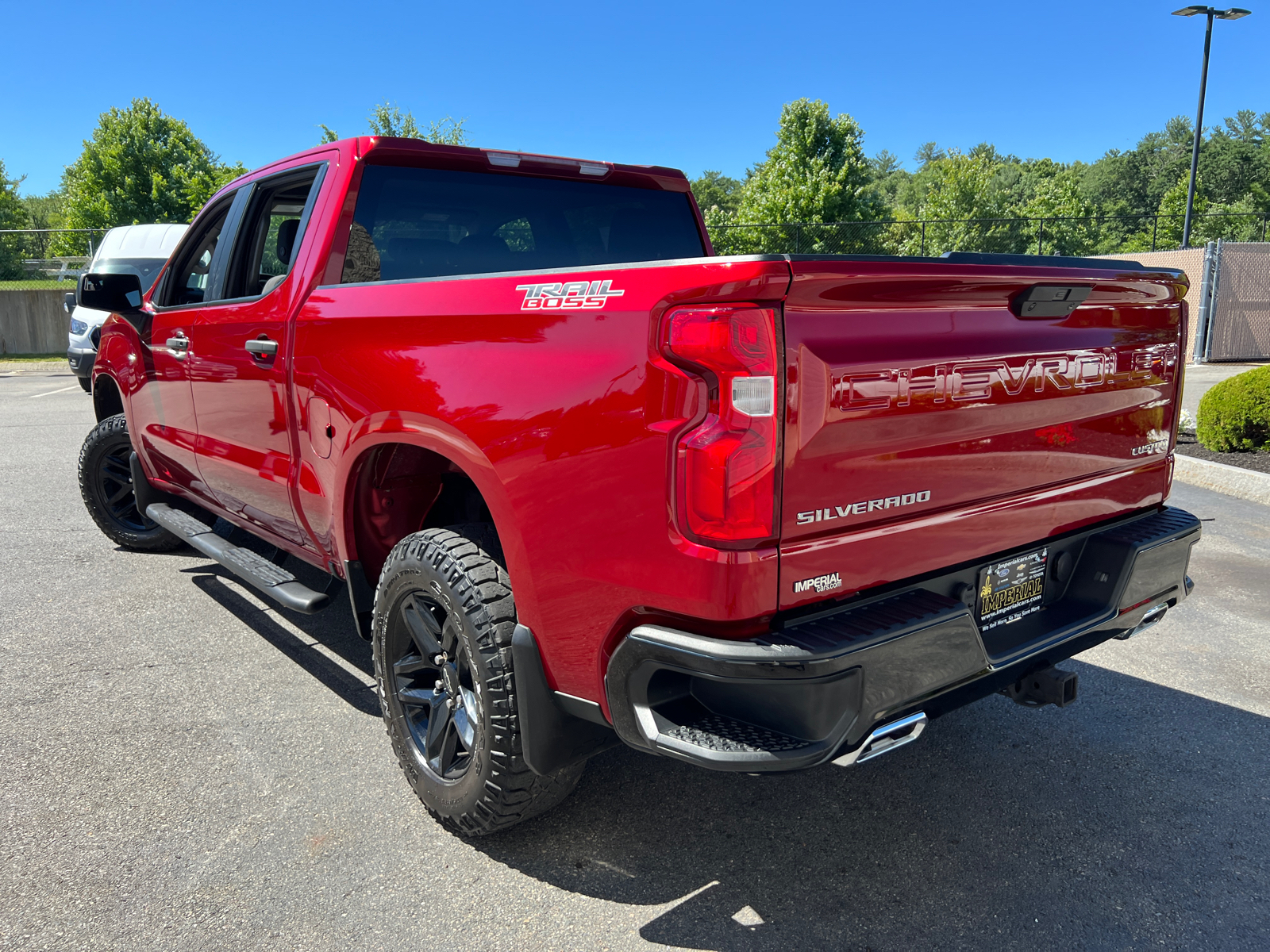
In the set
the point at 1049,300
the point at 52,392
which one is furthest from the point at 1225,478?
the point at 52,392

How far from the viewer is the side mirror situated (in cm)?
443

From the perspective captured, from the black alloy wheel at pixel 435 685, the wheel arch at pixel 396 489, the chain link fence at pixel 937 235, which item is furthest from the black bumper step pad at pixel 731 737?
the chain link fence at pixel 937 235

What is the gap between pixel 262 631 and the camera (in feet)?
14.6

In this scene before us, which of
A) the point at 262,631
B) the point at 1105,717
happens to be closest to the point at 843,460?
the point at 1105,717

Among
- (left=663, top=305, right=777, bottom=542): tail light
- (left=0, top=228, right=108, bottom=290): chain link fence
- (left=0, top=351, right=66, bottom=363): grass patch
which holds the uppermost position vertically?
(left=0, top=228, right=108, bottom=290): chain link fence

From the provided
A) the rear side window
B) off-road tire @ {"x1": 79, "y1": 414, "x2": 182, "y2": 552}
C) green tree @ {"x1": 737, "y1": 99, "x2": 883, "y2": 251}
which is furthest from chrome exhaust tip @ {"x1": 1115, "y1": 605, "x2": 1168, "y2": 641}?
green tree @ {"x1": 737, "y1": 99, "x2": 883, "y2": 251}

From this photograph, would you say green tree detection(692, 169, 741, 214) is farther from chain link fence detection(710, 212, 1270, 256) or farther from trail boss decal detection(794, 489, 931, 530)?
trail boss decal detection(794, 489, 931, 530)

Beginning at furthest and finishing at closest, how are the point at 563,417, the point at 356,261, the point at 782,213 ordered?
the point at 782,213 → the point at 356,261 → the point at 563,417

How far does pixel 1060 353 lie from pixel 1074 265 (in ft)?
→ 0.79

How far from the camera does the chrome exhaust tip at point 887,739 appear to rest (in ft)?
6.63

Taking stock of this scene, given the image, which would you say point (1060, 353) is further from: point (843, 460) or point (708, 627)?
point (708, 627)

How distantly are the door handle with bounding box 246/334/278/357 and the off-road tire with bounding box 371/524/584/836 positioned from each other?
101 cm

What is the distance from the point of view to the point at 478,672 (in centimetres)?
244

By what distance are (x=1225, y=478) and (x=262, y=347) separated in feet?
25.2
